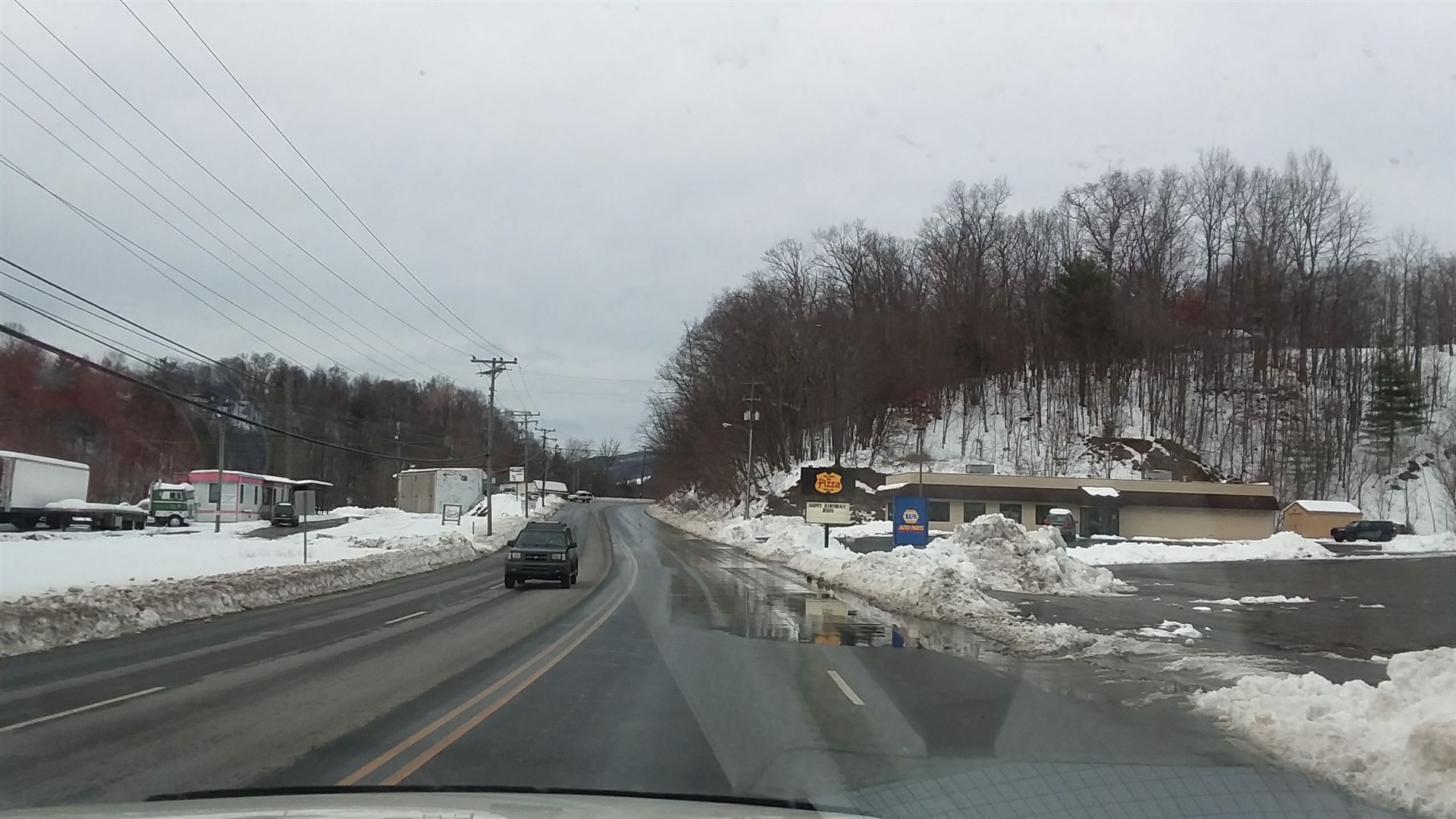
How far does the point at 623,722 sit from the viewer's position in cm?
891

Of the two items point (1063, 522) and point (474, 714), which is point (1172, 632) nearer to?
point (474, 714)

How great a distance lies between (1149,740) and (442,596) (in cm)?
1897

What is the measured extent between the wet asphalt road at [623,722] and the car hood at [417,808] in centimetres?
121

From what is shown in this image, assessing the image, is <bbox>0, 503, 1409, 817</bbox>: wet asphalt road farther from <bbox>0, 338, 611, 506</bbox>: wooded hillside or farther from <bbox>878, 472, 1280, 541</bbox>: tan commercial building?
<bbox>878, 472, 1280, 541</bbox>: tan commercial building

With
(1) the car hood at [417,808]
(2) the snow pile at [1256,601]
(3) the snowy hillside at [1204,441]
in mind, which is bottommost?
(2) the snow pile at [1256,601]

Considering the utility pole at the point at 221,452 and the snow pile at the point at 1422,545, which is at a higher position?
the utility pole at the point at 221,452

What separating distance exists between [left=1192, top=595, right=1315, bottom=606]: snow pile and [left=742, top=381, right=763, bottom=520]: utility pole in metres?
49.5

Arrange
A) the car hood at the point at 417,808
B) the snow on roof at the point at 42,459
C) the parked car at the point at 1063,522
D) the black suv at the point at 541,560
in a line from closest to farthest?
1. the car hood at the point at 417,808
2. the black suv at the point at 541,560
3. the snow on roof at the point at 42,459
4. the parked car at the point at 1063,522

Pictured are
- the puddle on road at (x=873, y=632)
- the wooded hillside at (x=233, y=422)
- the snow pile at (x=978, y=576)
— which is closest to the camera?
the puddle on road at (x=873, y=632)

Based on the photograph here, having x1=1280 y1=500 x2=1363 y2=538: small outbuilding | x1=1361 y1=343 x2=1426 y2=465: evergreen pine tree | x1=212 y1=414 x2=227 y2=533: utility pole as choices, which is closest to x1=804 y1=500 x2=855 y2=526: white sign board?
x1=212 y1=414 x2=227 y2=533: utility pole

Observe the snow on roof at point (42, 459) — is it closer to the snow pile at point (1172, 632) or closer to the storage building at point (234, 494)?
the storage building at point (234, 494)

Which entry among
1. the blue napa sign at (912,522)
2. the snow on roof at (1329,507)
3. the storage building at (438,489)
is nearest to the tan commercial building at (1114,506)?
the snow on roof at (1329,507)

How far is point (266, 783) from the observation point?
21.2ft

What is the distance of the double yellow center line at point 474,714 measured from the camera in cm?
688
